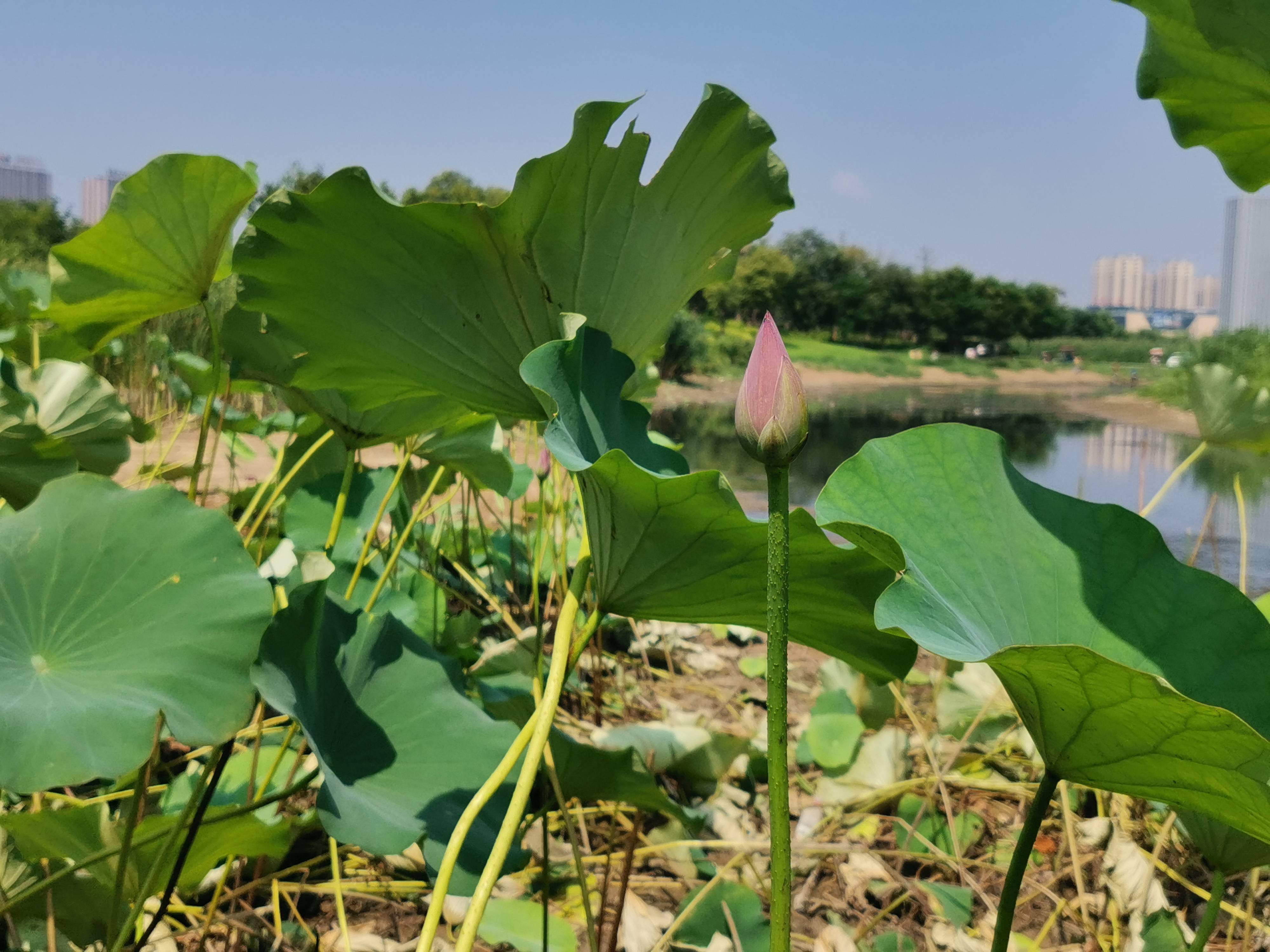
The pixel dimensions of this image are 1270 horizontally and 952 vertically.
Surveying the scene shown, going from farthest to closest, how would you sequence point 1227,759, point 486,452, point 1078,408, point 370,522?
point 1078,408 < point 370,522 < point 486,452 < point 1227,759

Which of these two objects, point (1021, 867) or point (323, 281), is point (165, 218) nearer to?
point (323, 281)

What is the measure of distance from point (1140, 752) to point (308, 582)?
48cm

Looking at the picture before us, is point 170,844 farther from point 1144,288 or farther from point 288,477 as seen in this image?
point 1144,288

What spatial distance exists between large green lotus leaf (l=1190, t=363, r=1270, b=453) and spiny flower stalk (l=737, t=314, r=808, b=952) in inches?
50.0

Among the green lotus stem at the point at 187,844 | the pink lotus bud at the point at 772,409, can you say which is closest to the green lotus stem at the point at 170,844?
the green lotus stem at the point at 187,844

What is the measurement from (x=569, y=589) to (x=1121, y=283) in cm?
8594

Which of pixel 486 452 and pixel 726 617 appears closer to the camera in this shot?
pixel 726 617

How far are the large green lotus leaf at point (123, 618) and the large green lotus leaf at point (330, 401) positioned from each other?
0.28 metres

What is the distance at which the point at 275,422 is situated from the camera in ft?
6.43

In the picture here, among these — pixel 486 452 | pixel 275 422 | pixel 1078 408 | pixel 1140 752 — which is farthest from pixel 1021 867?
pixel 1078 408

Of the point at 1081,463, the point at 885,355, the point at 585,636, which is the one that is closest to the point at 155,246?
the point at 585,636

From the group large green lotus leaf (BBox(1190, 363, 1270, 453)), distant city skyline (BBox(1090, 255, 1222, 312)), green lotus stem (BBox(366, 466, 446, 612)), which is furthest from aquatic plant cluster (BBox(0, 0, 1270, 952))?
distant city skyline (BBox(1090, 255, 1222, 312))

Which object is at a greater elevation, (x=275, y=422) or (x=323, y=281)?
→ (x=323, y=281)

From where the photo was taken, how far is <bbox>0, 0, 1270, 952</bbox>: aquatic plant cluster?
16.2 inches
